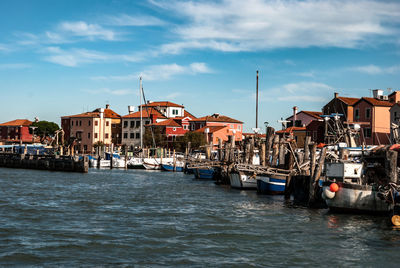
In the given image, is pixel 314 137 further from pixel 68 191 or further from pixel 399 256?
pixel 399 256

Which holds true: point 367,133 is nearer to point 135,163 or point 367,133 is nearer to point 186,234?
point 135,163

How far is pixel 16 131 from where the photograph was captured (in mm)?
146875

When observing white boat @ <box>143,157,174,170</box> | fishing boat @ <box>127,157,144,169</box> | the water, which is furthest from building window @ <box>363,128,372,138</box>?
the water

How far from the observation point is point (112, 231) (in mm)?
22312

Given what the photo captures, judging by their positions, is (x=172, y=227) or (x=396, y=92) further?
(x=396, y=92)

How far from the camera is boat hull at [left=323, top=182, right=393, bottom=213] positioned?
26.3 m

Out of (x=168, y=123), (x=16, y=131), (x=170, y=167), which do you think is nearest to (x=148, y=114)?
(x=168, y=123)

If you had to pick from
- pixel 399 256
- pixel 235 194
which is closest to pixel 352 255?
pixel 399 256

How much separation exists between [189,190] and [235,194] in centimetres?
542

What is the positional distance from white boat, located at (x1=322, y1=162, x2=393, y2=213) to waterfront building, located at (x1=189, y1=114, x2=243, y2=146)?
75.6 metres

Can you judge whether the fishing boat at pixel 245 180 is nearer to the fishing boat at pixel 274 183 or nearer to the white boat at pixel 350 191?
the fishing boat at pixel 274 183

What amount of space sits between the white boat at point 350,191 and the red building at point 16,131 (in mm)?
127877

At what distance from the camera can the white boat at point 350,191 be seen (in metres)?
26.3

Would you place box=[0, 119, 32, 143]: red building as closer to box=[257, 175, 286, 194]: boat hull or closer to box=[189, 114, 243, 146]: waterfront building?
box=[189, 114, 243, 146]: waterfront building
